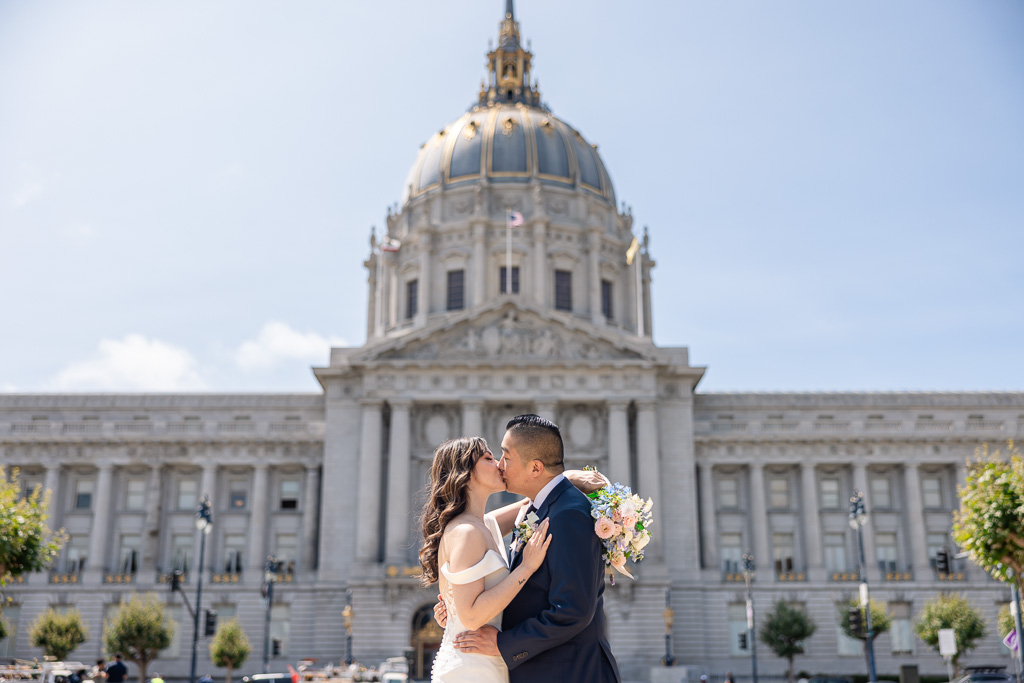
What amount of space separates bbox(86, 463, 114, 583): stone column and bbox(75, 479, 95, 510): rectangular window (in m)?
0.56

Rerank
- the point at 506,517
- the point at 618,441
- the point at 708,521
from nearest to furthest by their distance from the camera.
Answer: the point at 506,517 → the point at 618,441 → the point at 708,521

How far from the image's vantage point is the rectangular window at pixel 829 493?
2397 inches

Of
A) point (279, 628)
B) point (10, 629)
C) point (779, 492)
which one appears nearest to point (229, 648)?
point (279, 628)

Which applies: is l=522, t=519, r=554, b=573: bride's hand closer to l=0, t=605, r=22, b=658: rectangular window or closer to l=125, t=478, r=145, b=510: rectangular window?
l=0, t=605, r=22, b=658: rectangular window

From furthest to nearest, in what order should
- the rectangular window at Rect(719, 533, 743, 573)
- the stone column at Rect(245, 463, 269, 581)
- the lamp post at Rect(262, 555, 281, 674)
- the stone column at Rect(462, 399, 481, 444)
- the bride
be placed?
the rectangular window at Rect(719, 533, 743, 573)
the stone column at Rect(245, 463, 269, 581)
the stone column at Rect(462, 399, 481, 444)
the lamp post at Rect(262, 555, 281, 674)
the bride

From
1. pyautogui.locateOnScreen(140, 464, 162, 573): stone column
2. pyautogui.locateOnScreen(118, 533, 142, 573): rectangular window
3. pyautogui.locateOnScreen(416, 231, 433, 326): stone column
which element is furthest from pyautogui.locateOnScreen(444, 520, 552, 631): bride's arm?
pyautogui.locateOnScreen(416, 231, 433, 326): stone column

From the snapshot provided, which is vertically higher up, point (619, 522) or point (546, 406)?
point (546, 406)

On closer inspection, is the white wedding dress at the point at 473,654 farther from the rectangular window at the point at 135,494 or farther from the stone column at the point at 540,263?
the stone column at the point at 540,263

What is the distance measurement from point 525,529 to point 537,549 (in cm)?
38

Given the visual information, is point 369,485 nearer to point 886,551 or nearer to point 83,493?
point 83,493

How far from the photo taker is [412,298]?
257ft

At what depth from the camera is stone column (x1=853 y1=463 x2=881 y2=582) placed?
5882cm

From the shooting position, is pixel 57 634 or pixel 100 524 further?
pixel 100 524

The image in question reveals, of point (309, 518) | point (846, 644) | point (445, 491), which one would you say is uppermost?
point (309, 518)
